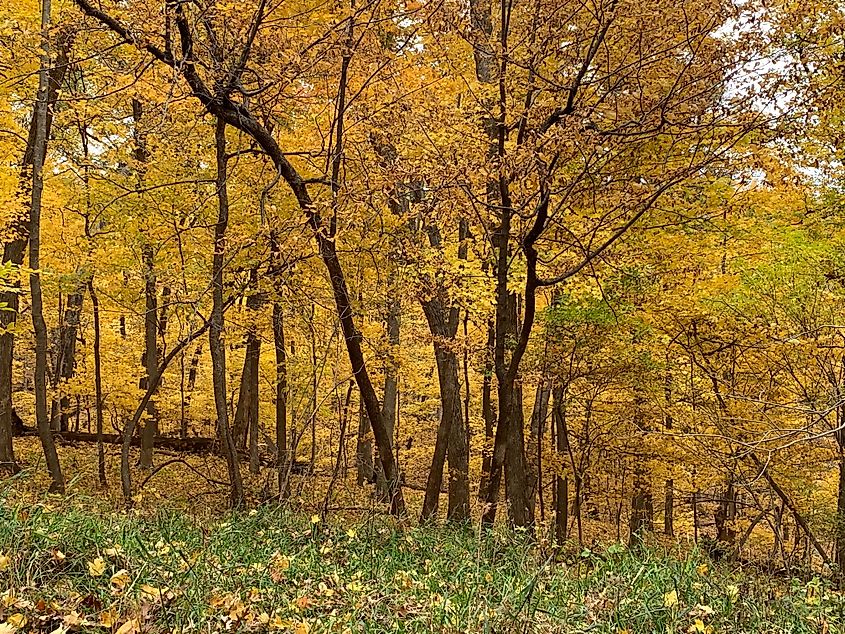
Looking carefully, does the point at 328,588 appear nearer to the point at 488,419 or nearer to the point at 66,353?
the point at 488,419

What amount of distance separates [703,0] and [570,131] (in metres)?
1.57

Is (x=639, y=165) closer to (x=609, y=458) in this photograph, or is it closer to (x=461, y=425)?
(x=461, y=425)

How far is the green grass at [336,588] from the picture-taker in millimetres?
2619

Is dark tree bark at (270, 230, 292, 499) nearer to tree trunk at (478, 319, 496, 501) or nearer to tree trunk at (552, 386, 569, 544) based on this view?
tree trunk at (478, 319, 496, 501)

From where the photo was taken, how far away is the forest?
4301mm

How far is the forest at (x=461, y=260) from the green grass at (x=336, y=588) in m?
0.03

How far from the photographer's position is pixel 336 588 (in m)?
3.37

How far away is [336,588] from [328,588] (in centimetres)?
4

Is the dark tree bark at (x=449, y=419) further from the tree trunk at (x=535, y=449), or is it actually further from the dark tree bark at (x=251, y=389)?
the dark tree bark at (x=251, y=389)

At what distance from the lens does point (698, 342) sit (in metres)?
9.66

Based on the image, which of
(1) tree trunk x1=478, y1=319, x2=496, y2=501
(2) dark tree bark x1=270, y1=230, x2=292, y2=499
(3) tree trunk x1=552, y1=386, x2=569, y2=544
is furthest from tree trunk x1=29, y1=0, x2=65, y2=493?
(3) tree trunk x1=552, y1=386, x2=569, y2=544

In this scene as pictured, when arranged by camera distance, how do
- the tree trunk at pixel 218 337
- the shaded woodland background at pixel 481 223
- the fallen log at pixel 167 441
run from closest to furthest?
the shaded woodland background at pixel 481 223
the tree trunk at pixel 218 337
the fallen log at pixel 167 441

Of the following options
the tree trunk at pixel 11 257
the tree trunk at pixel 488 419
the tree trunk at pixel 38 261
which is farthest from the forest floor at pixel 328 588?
the tree trunk at pixel 11 257

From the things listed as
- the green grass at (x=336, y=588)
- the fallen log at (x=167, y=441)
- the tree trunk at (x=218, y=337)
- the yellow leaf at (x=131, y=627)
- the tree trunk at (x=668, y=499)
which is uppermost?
the tree trunk at (x=218, y=337)
